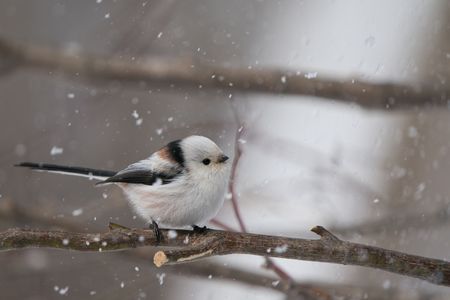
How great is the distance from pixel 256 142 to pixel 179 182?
130 cm

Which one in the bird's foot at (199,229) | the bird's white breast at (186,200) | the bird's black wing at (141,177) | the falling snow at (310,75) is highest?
the falling snow at (310,75)

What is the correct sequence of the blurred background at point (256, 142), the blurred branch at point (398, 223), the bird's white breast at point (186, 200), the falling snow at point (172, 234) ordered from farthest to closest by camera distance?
the blurred background at point (256, 142) < the blurred branch at point (398, 223) < the bird's white breast at point (186, 200) < the falling snow at point (172, 234)

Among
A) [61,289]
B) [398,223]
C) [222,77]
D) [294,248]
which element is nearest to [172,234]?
[294,248]

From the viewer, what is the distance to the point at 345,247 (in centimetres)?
265

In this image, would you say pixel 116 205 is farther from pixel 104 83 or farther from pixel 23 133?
pixel 23 133

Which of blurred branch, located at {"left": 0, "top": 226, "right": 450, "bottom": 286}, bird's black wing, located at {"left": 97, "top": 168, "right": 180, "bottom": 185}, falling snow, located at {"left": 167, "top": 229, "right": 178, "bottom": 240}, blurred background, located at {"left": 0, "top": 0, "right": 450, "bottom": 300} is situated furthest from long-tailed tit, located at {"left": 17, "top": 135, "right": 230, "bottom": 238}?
blurred background, located at {"left": 0, "top": 0, "right": 450, "bottom": 300}

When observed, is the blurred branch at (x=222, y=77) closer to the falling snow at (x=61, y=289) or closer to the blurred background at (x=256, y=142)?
the blurred background at (x=256, y=142)

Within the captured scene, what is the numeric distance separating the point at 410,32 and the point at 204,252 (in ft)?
12.4

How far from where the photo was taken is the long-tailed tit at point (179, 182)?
10.4 feet

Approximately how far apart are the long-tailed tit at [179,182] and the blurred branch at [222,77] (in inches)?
63.8

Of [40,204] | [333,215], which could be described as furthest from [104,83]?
[333,215]

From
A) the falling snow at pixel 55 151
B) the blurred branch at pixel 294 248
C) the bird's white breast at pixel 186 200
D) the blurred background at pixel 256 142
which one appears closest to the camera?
the blurred branch at pixel 294 248

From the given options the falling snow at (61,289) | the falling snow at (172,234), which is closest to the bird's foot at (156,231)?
the falling snow at (172,234)

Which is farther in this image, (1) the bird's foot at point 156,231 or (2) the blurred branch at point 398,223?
(2) the blurred branch at point 398,223
